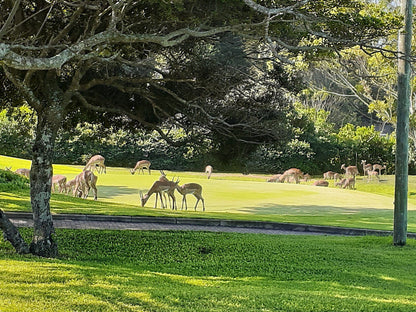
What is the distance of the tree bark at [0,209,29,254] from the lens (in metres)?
8.95

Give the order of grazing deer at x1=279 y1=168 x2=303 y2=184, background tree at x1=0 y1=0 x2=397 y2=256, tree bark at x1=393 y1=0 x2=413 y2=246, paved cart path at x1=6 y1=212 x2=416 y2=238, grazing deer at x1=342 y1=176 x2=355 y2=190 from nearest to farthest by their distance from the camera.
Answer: background tree at x1=0 y1=0 x2=397 y2=256, tree bark at x1=393 y1=0 x2=413 y2=246, paved cart path at x1=6 y1=212 x2=416 y2=238, grazing deer at x1=342 y1=176 x2=355 y2=190, grazing deer at x1=279 y1=168 x2=303 y2=184

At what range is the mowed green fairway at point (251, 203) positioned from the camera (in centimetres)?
1823

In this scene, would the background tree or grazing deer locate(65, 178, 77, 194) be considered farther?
grazing deer locate(65, 178, 77, 194)

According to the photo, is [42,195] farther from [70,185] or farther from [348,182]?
[348,182]

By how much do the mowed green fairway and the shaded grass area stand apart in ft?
15.1

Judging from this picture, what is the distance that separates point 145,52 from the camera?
41.1 feet

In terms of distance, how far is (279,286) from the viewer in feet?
27.3

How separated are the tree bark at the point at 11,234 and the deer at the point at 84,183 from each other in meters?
10.9

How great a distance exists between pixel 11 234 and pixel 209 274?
3.17 meters

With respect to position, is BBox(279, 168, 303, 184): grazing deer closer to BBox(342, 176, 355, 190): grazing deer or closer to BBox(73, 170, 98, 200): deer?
BBox(342, 176, 355, 190): grazing deer

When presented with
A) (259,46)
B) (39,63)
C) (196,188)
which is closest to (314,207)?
(196,188)

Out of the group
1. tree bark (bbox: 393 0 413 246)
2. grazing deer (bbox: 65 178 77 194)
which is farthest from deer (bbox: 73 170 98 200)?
tree bark (bbox: 393 0 413 246)

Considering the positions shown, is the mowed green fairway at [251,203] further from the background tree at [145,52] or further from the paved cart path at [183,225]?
the background tree at [145,52]

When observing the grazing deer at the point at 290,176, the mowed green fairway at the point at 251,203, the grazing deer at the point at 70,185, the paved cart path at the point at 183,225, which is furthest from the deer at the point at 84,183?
the grazing deer at the point at 290,176
